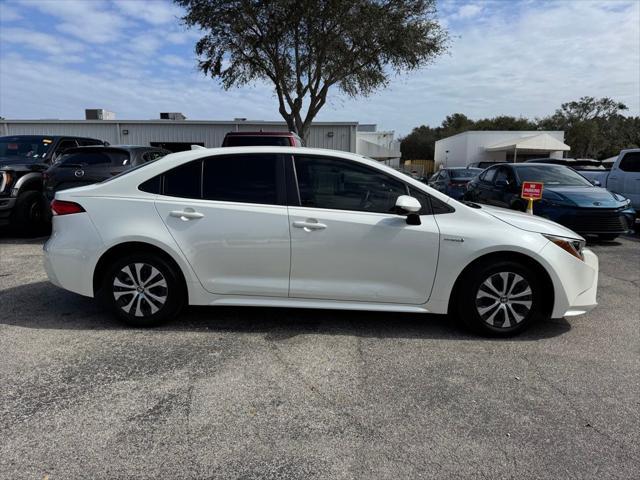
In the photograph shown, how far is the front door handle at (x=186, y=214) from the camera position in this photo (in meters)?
4.10

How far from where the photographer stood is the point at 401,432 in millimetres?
2783

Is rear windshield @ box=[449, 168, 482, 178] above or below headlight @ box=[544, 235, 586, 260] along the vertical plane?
above

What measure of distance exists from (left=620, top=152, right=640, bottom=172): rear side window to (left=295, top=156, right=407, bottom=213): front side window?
32.6 ft

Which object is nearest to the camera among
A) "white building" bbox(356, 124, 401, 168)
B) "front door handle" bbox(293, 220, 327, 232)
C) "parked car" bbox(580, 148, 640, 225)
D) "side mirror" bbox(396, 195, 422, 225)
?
"side mirror" bbox(396, 195, 422, 225)

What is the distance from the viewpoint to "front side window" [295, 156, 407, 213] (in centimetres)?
413

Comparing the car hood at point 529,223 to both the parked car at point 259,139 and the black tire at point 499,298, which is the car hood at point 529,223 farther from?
the parked car at point 259,139

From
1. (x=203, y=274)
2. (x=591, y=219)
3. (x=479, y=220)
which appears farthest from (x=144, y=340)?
(x=591, y=219)

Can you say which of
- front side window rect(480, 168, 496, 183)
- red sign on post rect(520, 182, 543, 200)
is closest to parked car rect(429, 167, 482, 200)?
front side window rect(480, 168, 496, 183)

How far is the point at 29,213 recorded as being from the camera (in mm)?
8656

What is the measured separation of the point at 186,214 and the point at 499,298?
2.84 metres

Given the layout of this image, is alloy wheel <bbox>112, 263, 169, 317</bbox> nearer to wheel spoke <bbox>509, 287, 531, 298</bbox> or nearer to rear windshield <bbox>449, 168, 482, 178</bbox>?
wheel spoke <bbox>509, 287, 531, 298</bbox>

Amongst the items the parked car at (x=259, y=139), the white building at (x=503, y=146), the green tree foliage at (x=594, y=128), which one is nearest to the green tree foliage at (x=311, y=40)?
the parked car at (x=259, y=139)

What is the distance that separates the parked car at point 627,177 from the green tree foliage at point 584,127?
5315 cm

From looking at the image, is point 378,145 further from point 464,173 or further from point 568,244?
point 568,244
